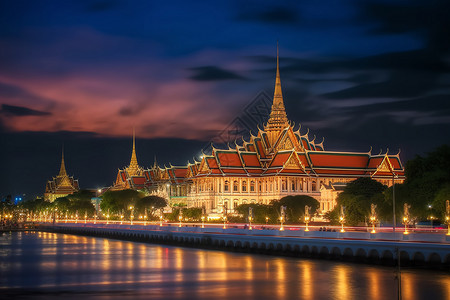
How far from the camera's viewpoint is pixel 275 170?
131m

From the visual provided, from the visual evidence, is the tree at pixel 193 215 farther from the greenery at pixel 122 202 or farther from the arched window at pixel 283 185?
the greenery at pixel 122 202

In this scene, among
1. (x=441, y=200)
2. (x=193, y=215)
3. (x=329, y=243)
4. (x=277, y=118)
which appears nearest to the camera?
(x=329, y=243)

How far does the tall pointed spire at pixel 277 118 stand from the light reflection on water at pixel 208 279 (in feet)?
239

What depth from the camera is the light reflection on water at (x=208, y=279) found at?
44.4 metres

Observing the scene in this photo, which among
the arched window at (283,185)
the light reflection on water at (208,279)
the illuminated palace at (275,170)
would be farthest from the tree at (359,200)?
the arched window at (283,185)

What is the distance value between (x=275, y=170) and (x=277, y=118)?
691 inches

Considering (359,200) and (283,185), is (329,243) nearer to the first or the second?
(359,200)

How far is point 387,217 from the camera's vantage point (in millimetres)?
84188

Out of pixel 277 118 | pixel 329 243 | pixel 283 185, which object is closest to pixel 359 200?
pixel 329 243

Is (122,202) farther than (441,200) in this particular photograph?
Yes

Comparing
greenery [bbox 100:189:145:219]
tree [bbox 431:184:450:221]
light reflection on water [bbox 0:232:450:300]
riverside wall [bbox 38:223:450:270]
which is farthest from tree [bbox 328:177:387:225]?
greenery [bbox 100:189:145:219]

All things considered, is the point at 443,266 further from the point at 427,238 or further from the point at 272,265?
the point at 272,265

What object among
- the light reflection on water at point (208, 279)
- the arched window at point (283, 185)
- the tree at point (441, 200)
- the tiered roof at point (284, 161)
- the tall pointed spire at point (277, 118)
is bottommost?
the light reflection on water at point (208, 279)

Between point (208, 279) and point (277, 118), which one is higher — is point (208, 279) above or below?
below
